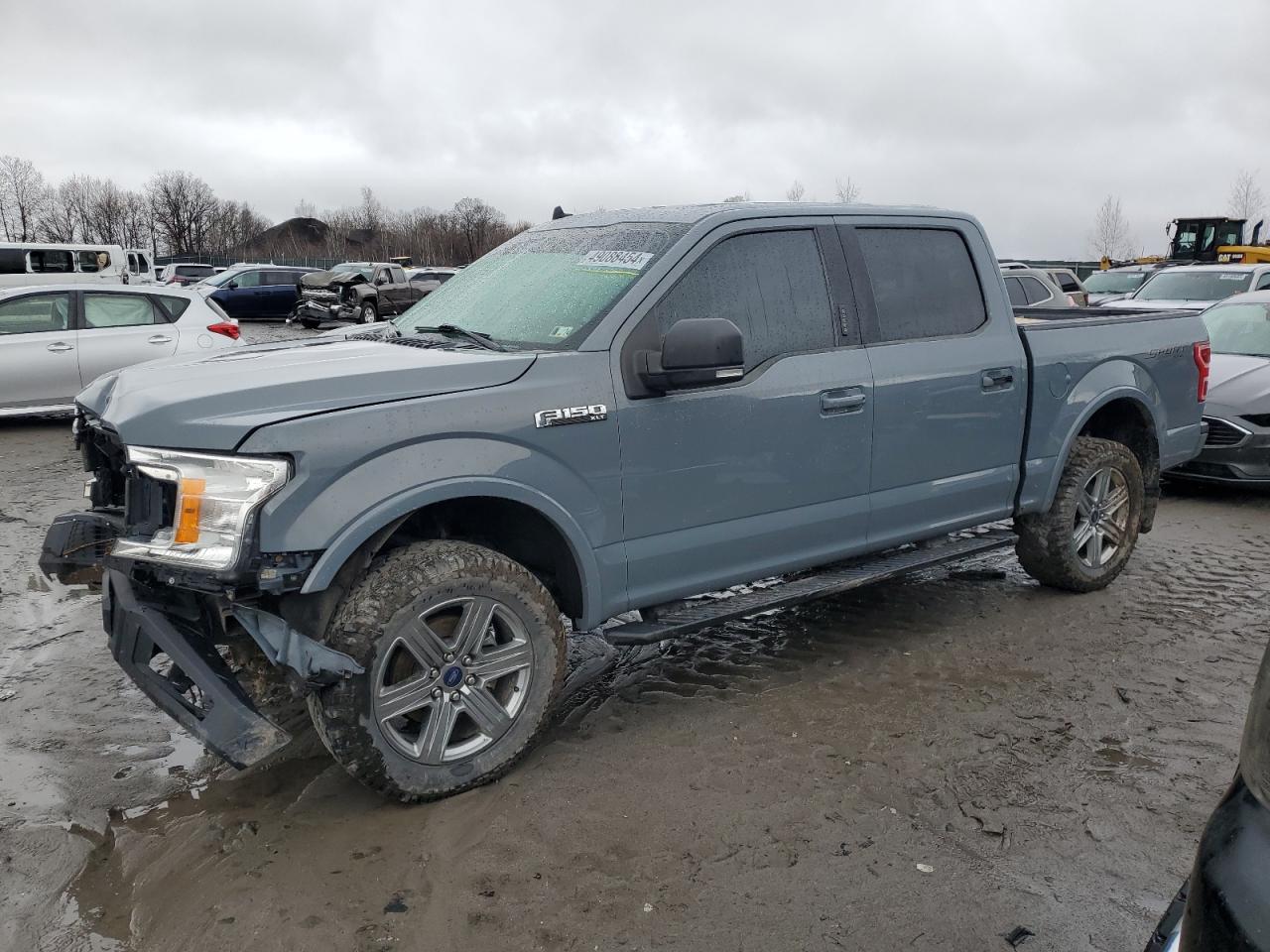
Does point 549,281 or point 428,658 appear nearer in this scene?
point 428,658

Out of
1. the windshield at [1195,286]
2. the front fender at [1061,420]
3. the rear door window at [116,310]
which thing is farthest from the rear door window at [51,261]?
the front fender at [1061,420]

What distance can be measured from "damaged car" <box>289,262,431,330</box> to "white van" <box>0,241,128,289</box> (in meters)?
4.40

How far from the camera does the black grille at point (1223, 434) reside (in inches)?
305

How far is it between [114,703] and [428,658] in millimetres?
1826

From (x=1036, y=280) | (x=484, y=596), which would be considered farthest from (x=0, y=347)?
(x=1036, y=280)

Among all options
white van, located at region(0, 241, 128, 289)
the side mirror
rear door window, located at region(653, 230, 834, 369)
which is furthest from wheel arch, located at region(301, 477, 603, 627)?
white van, located at region(0, 241, 128, 289)

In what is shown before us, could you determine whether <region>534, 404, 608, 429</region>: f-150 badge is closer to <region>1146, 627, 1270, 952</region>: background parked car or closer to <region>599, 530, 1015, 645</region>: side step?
<region>599, 530, 1015, 645</region>: side step

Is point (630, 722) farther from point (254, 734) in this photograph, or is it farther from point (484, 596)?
point (254, 734)

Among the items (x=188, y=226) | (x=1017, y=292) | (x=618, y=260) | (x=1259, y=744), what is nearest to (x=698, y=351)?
(x=618, y=260)

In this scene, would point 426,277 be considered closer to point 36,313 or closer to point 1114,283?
point 1114,283

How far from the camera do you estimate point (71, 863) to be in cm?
314

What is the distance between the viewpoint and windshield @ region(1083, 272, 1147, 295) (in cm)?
2008

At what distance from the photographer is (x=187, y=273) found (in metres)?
40.5

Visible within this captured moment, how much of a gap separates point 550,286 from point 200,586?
1852 millimetres
